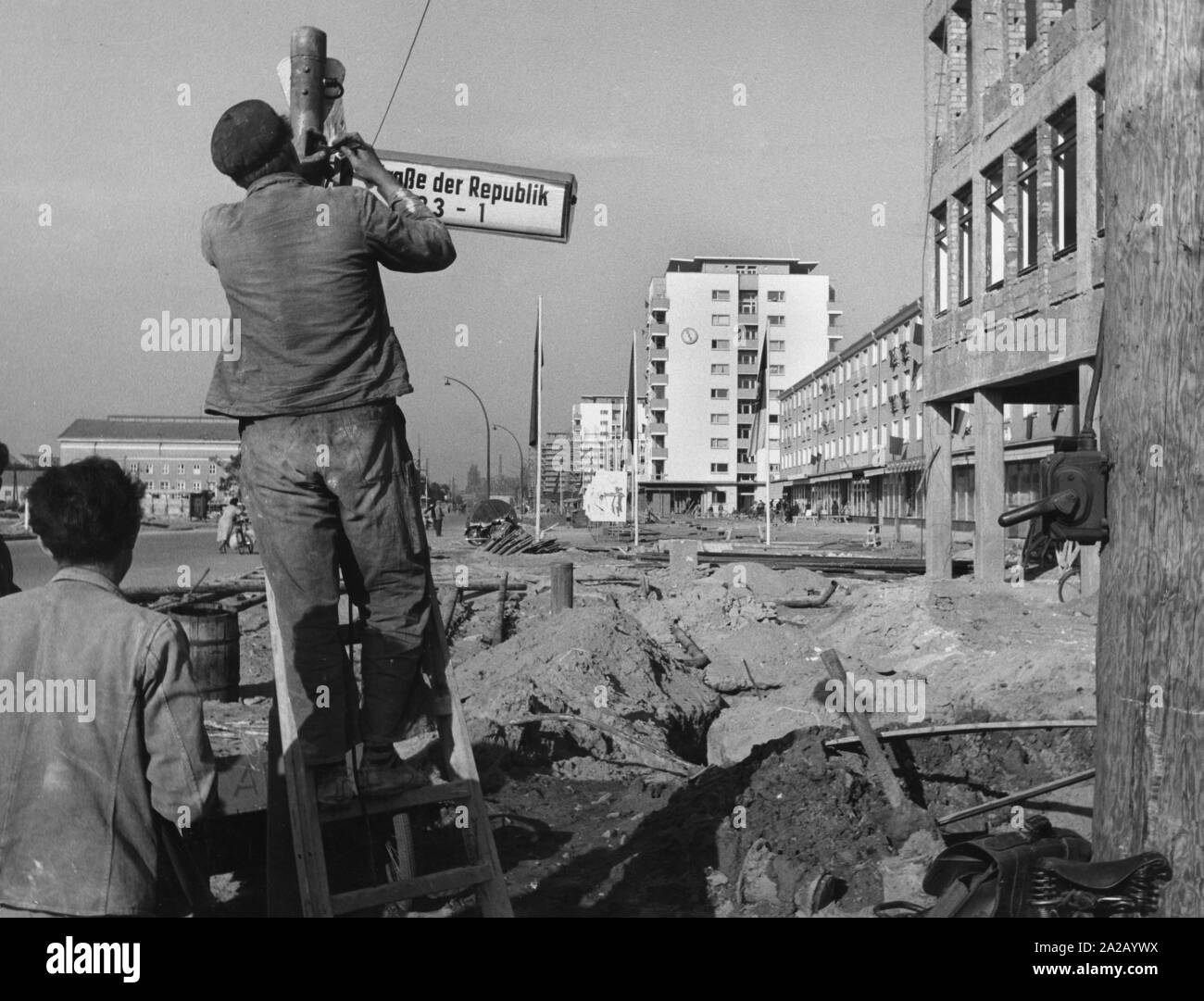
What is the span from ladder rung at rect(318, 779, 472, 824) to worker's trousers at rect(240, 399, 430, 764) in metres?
0.16

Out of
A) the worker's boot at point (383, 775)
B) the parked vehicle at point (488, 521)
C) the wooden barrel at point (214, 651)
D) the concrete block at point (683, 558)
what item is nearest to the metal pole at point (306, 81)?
the worker's boot at point (383, 775)

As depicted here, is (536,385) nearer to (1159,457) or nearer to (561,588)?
(561,588)

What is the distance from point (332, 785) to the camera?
9.39ft

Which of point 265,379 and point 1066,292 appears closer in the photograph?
point 265,379

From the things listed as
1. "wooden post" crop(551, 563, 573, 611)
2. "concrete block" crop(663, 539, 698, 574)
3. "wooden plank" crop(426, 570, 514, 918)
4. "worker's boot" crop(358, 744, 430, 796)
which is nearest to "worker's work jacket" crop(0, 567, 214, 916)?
"worker's boot" crop(358, 744, 430, 796)

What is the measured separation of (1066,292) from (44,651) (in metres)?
15.7

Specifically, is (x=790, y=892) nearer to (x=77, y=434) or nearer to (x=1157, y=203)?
(x=1157, y=203)

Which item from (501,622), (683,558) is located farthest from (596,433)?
(501,622)

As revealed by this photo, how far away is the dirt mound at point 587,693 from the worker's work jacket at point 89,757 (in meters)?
4.76

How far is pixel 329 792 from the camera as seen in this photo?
9.36 feet

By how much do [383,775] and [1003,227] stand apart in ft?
57.5

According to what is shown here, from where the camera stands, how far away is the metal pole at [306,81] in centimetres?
313

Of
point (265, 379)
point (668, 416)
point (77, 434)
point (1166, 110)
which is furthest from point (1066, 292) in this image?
point (668, 416)
